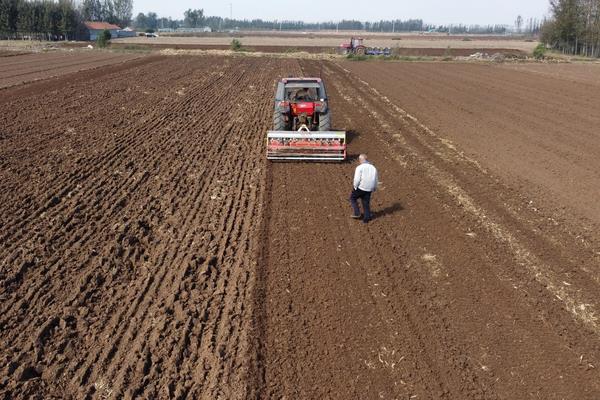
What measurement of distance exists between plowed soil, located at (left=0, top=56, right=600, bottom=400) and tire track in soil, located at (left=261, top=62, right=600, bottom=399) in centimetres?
3

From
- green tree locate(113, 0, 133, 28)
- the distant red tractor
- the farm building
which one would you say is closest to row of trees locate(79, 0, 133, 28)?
green tree locate(113, 0, 133, 28)

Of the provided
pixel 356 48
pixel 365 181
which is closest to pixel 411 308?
pixel 365 181

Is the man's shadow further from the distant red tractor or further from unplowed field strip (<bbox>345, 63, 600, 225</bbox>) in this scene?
the distant red tractor

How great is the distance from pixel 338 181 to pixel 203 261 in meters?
5.11

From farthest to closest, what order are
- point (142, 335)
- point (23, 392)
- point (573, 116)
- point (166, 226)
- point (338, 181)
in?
point (573, 116) < point (338, 181) < point (166, 226) < point (142, 335) < point (23, 392)

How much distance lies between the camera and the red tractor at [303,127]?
1397 cm

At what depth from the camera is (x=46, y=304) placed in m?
7.20

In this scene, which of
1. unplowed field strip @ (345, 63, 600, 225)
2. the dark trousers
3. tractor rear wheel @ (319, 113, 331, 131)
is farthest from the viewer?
tractor rear wheel @ (319, 113, 331, 131)

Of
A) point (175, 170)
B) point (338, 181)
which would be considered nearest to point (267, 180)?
point (338, 181)

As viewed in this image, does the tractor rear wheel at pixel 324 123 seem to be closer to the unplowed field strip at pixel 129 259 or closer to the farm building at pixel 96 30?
the unplowed field strip at pixel 129 259

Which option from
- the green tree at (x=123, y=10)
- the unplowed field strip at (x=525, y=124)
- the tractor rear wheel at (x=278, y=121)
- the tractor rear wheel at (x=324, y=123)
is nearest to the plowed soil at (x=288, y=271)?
the unplowed field strip at (x=525, y=124)

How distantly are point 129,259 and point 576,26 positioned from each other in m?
83.3

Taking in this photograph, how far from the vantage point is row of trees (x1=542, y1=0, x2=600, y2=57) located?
240 feet

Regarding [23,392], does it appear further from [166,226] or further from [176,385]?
[166,226]
